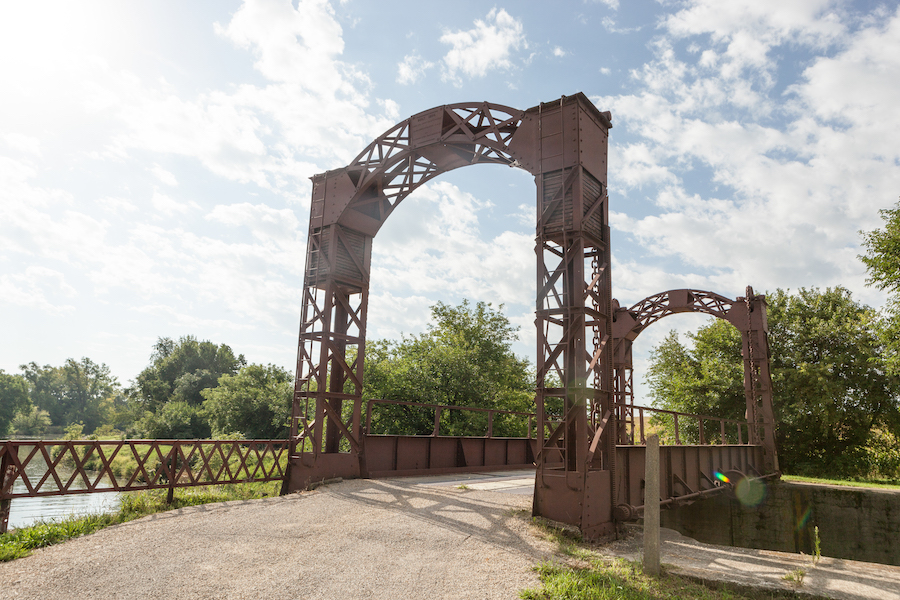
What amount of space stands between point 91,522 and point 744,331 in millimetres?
21210

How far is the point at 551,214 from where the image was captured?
10.2 meters

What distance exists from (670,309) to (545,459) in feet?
44.8

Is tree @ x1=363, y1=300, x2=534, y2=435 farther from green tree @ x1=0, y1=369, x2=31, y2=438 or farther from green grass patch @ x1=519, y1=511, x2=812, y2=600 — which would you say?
green tree @ x1=0, y1=369, x2=31, y2=438

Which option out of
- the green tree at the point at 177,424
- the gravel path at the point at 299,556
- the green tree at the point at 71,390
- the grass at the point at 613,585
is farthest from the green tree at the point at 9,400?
the grass at the point at 613,585

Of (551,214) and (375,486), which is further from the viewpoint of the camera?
(375,486)

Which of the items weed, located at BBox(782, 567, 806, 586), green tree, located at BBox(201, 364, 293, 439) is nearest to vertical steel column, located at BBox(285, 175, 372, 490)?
weed, located at BBox(782, 567, 806, 586)

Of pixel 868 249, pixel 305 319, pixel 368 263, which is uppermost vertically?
pixel 868 249

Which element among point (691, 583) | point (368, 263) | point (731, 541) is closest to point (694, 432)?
point (731, 541)

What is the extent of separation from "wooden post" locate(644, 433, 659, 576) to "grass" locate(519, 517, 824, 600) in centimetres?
17

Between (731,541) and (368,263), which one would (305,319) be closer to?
(368,263)

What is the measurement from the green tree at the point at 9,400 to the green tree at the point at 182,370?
72.8 feet

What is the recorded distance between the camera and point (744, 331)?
20.6m

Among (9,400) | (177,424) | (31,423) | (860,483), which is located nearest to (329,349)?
(860,483)

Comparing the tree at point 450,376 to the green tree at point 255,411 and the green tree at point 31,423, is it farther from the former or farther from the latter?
the green tree at point 31,423
